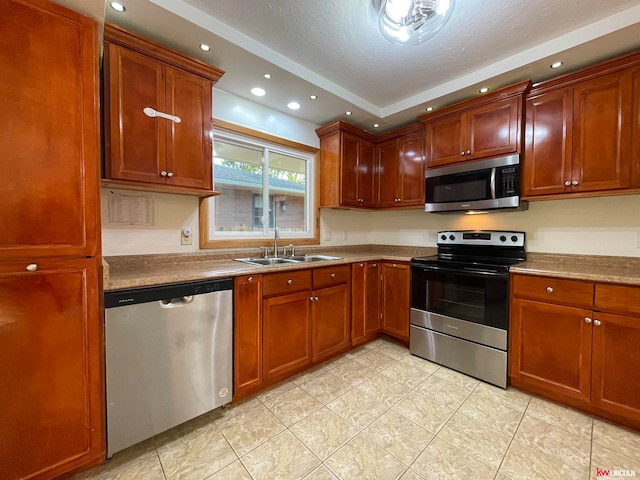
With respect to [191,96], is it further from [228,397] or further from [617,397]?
[617,397]

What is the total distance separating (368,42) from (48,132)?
193 centimetres

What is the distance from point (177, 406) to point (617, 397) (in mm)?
2677

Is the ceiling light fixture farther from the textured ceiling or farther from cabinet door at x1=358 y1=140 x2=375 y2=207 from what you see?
cabinet door at x1=358 y1=140 x2=375 y2=207

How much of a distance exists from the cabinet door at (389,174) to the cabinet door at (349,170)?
35cm

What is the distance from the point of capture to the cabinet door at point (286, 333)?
6.37 ft

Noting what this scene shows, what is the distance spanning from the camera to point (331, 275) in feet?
7.70

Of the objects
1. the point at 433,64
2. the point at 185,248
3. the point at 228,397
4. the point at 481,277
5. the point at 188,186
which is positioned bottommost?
the point at 228,397

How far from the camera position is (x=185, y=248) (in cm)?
215

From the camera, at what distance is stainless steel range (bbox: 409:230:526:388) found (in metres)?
2.06

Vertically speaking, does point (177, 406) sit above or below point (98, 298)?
below

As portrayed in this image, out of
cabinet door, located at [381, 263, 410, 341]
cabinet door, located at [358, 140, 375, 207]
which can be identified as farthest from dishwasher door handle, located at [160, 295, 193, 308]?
cabinet door, located at [358, 140, 375, 207]

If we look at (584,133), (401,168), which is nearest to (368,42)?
(401,168)

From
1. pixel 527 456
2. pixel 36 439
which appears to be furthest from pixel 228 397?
pixel 527 456

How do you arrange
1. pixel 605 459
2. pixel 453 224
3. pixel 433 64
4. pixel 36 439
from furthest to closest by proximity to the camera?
pixel 453 224, pixel 433 64, pixel 605 459, pixel 36 439
